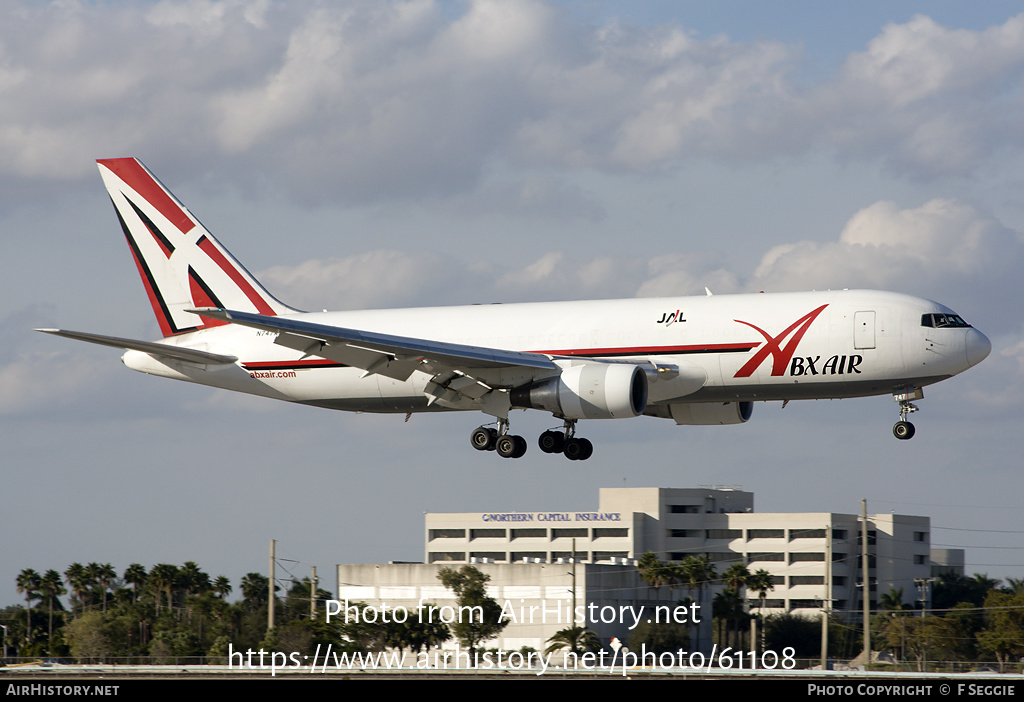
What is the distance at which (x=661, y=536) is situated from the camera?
6836 inches

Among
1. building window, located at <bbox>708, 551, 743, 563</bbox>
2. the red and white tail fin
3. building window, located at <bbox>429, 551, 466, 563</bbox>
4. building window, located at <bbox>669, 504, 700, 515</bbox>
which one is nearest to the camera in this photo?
the red and white tail fin

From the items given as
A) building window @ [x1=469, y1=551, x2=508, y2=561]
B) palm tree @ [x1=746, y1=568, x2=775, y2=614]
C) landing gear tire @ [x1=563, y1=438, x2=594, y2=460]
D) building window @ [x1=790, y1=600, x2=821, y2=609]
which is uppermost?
landing gear tire @ [x1=563, y1=438, x2=594, y2=460]

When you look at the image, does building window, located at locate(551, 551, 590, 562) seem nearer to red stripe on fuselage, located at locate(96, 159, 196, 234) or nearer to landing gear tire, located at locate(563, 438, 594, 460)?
red stripe on fuselage, located at locate(96, 159, 196, 234)

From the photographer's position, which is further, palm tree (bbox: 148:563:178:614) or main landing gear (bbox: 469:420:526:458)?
palm tree (bbox: 148:563:178:614)

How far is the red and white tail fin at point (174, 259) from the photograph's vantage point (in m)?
53.0

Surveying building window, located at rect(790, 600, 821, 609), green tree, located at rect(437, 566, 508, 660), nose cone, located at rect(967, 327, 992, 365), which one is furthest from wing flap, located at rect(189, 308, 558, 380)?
building window, located at rect(790, 600, 821, 609)

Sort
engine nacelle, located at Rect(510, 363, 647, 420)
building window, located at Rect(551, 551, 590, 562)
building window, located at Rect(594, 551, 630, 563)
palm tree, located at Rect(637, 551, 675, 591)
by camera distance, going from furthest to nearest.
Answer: building window, located at Rect(594, 551, 630, 563) → building window, located at Rect(551, 551, 590, 562) → palm tree, located at Rect(637, 551, 675, 591) → engine nacelle, located at Rect(510, 363, 647, 420)

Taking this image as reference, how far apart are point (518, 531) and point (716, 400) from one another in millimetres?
129989

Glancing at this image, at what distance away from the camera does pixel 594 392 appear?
42938 mm

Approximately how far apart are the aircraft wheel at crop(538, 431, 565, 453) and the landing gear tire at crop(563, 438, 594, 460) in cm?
27

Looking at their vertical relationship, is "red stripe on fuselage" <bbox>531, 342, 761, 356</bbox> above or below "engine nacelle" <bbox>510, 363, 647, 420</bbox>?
above

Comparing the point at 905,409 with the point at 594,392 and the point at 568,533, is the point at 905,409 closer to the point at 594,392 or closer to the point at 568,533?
the point at 594,392

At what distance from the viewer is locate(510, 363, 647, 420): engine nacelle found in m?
42.5

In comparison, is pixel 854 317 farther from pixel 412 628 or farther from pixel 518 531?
pixel 518 531
